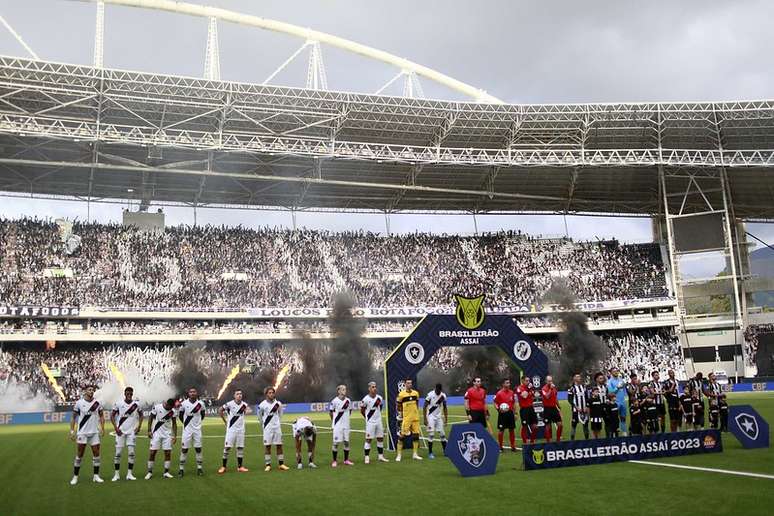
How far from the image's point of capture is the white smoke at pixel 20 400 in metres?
42.4

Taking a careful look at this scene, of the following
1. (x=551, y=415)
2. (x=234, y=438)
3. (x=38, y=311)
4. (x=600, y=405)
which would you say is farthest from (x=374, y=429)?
(x=38, y=311)

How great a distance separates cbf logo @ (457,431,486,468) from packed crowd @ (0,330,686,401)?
35358 millimetres

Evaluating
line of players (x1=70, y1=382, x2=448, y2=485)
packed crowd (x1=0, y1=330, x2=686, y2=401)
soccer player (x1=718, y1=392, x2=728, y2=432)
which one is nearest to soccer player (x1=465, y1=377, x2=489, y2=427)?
line of players (x1=70, y1=382, x2=448, y2=485)

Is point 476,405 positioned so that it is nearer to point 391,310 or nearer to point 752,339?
point 391,310

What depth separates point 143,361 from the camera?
4794 centimetres

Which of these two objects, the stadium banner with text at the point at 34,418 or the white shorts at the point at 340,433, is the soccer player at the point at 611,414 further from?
the stadium banner with text at the point at 34,418

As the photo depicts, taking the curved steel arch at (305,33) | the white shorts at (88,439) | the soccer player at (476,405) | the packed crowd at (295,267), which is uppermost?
the curved steel arch at (305,33)

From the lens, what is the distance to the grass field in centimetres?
1066

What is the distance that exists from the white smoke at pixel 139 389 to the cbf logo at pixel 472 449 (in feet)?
110

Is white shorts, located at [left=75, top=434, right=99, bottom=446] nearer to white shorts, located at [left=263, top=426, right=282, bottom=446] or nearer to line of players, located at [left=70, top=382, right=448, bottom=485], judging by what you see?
line of players, located at [left=70, top=382, right=448, bottom=485]

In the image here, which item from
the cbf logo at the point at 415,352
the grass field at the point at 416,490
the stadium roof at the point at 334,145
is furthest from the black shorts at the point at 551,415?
the stadium roof at the point at 334,145

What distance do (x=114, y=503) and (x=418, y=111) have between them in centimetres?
4280

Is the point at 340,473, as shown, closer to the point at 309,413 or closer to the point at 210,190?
the point at 309,413

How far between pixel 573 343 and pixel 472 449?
142 feet
